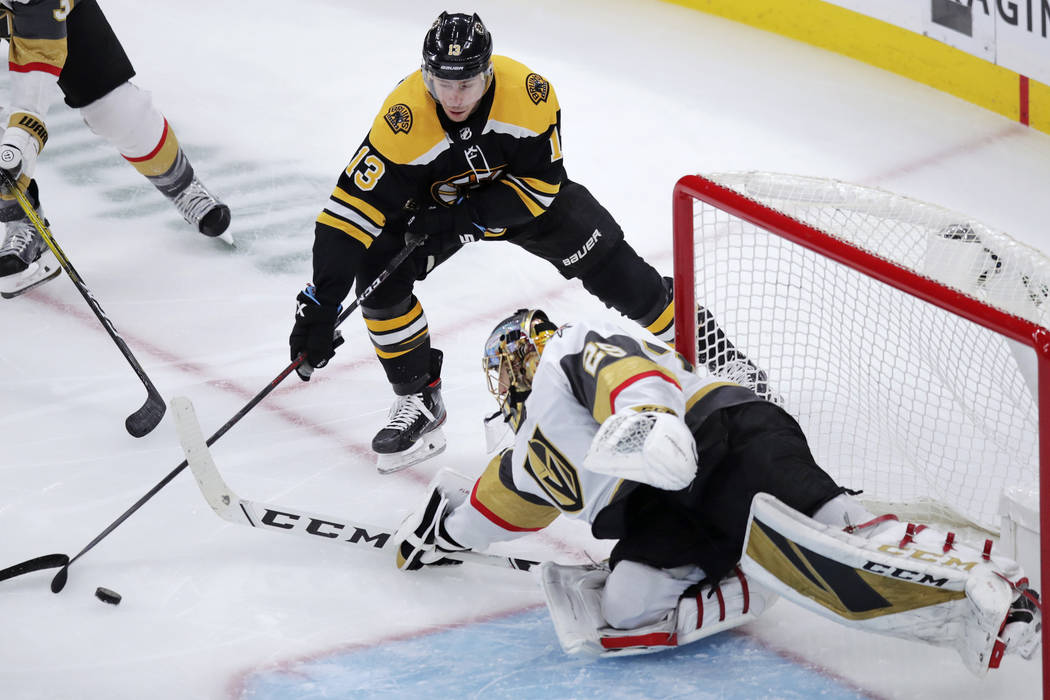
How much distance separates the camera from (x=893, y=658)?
2324 mm

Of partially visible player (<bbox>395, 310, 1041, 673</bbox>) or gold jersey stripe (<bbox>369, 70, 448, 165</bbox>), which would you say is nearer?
partially visible player (<bbox>395, 310, 1041, 673</bbox>)

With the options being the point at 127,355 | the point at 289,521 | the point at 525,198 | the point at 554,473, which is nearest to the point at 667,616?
the point at 554,473

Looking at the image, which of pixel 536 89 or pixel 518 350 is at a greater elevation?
pixel 536 89

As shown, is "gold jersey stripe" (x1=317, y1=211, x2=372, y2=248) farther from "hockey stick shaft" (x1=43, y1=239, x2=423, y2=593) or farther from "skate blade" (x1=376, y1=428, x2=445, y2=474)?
"skate blade" (x1=376, y1=428, x2=445, y2=474)

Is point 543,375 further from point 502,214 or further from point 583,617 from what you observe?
point 502,214

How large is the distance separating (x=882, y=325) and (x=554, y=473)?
70 centimetres

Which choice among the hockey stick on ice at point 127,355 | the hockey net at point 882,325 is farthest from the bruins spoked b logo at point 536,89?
the hockey stick on ice at point 127,355

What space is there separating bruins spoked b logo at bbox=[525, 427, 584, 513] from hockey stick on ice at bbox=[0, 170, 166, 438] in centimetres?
119

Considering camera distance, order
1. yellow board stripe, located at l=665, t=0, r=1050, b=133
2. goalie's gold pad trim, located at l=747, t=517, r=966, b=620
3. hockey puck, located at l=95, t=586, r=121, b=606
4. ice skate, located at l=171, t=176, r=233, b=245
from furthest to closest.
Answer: yellow board stripe, located at l=665, t=0, r=1050, b=133
ice skate, located at l=171, t=176, r=233, b=245
hockey puck, located at l=95, t=586, r=121, b=606
goalie's gold pad trim, located at l=747, t=517, r=966, b=620

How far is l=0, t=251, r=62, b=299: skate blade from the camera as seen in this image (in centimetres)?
370

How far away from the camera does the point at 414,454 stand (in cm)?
299

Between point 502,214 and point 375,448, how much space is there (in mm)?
607

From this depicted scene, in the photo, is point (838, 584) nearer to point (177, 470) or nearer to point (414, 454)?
point (414, 454)

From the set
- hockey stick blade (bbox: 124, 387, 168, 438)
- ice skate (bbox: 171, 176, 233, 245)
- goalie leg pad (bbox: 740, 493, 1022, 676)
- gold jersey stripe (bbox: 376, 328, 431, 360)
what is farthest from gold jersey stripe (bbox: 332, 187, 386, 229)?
ice skate (bbox: 171, 176, 233, 245)
